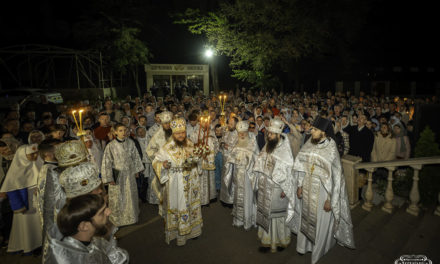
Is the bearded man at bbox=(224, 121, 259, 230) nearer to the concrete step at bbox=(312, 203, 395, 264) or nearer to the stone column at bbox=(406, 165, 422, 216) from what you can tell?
the concrete step at bbox=(312, 203, 395, 264)

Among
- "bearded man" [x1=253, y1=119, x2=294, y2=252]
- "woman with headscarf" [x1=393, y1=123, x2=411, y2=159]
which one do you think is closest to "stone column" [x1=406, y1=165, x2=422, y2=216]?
"woman with headscarf" [x1=393, y1=123, x2=411, y2=159]

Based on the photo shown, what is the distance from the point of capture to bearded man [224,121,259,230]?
5363 millimetres

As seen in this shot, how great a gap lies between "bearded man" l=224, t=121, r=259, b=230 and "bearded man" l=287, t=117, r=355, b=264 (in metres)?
0.99

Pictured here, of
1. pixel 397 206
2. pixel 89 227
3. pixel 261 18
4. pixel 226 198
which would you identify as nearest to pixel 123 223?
pixel 226 198

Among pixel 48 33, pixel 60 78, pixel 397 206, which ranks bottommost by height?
pixel 397 206

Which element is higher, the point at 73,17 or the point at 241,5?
the point at 73,17

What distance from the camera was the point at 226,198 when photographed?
6406mm

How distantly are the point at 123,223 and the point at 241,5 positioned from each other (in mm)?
16735

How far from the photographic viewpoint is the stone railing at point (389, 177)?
5176 mm

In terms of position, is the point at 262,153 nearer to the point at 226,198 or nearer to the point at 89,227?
the point at 226,198

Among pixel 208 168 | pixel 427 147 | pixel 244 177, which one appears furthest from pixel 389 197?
pixel 208 168

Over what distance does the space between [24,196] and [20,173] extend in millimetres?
426

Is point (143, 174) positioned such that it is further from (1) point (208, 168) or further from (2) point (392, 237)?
(2) point (392, 237)

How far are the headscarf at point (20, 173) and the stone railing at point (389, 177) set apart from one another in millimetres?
5906
